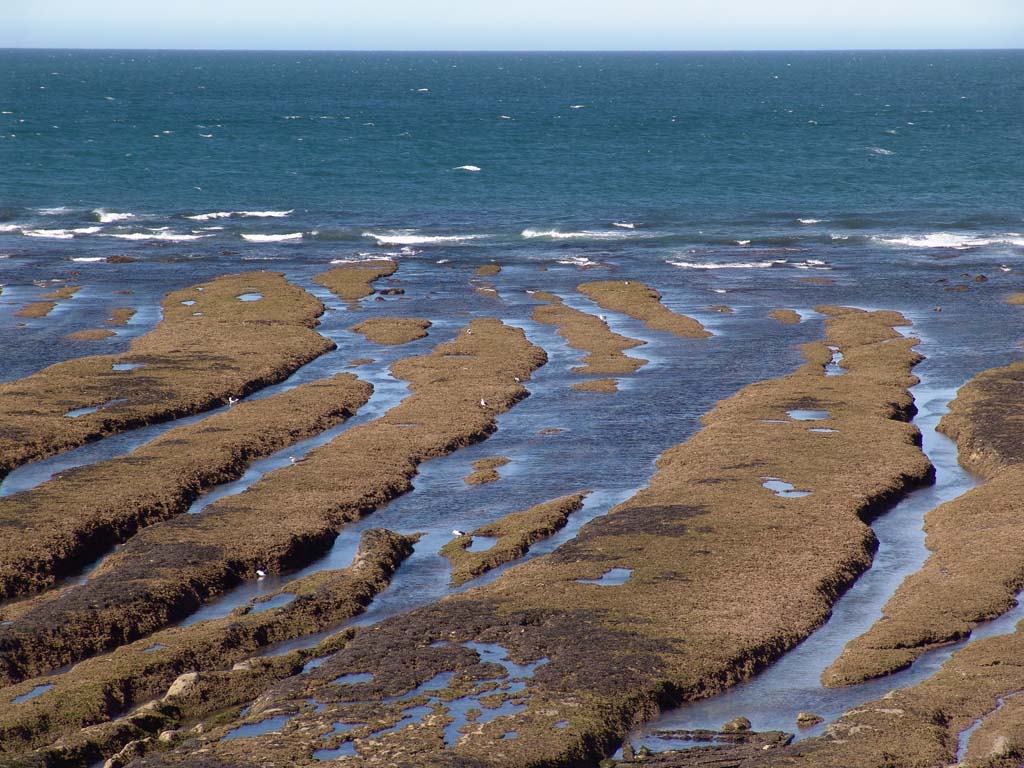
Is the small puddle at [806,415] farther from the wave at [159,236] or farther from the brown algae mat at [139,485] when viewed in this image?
the wave at [159,236]

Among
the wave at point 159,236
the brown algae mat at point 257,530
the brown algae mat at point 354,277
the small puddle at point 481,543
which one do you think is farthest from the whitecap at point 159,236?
the small puddle at point 481,543

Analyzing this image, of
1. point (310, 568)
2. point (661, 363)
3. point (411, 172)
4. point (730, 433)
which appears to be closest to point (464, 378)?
point (661, 363)

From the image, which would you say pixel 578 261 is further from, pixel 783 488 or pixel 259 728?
pixel 259 728

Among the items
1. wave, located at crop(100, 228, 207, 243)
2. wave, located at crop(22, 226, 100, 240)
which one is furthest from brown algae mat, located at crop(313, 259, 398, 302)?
wave, located at crop(22, 226, 100, 240)

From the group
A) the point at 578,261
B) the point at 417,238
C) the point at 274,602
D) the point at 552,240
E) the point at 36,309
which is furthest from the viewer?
the point at 417,238

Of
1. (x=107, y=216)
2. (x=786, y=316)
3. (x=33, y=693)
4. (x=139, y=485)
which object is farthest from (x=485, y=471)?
(x=107, y=216)

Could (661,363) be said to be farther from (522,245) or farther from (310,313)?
(522,245)

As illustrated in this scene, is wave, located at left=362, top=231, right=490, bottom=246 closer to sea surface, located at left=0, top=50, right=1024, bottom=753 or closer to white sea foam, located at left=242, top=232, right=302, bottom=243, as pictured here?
sea surface, located at left=0, top=50, right=1024, bottom=753
